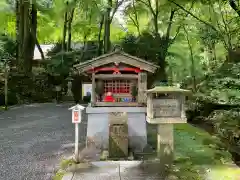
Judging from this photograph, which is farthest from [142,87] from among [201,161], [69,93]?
[69,93]

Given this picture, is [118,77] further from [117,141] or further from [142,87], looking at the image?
[117,141]

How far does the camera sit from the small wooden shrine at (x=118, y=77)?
8867mm

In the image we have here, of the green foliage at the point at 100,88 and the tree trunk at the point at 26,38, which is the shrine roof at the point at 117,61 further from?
the tree trunk at the point at 26,38

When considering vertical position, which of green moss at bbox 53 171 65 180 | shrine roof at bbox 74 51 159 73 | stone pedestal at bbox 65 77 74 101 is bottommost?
green moss at bbox 53 171 65 180

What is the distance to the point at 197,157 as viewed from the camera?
25.4 ft

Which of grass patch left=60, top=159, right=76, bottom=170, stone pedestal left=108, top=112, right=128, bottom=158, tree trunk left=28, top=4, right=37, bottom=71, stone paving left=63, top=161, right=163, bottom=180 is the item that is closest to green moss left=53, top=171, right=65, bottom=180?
stone paving left=63, top=161, right=163, bottom=180

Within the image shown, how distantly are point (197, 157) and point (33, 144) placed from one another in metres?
4.99

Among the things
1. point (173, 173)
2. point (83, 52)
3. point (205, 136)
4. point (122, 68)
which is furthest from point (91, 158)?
point (83, 52)

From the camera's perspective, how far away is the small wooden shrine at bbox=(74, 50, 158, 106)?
8.87 metres

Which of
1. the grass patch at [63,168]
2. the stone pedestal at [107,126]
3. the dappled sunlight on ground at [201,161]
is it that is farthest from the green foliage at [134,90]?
the grass patch at [63,168]

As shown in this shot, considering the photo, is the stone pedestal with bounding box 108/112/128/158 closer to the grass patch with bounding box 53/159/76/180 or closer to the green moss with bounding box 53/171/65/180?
the grass patch with bounding box 53/159/76/180

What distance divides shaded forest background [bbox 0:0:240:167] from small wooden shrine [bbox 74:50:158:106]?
318 inches

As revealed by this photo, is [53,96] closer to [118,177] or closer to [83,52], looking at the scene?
[83,52]

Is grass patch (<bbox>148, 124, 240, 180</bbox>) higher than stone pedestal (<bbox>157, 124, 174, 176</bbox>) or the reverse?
the reverse
